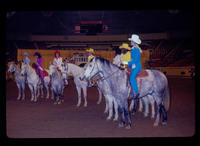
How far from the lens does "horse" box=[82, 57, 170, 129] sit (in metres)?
5.31

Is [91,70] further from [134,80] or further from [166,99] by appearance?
[166,99]

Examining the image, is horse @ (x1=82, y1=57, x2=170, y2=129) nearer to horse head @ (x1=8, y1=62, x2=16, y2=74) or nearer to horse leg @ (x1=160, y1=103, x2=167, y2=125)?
horse leg @ (x1=160, y1=103, x2=167, y2=125)

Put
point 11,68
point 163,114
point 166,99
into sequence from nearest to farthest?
point 163,114, point 166,99, point 11,68

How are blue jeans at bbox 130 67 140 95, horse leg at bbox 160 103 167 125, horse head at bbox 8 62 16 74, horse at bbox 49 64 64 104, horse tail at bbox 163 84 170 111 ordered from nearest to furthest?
blue jeans at bbox 130 67 140 95
horse leg at bbox 160 103 167 125
horse tail at bbox 163 84 170 111
horse at bbox 49 64 64 104
horse head at bbox 8 62 16 74

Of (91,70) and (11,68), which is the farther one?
(11,68)

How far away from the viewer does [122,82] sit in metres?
5.32

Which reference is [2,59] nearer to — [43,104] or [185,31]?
[43,104]

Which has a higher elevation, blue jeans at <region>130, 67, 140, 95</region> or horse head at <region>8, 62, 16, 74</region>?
horse head at <region>8, 62, 16, 74</region>

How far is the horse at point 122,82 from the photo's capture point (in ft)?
17.4

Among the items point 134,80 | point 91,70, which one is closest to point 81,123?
point 91,70

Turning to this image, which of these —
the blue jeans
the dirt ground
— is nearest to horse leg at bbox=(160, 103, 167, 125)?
the dirt ground

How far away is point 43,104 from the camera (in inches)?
335

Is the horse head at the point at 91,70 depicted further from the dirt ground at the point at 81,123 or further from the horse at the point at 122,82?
the dirt ground at the point at 81,123
